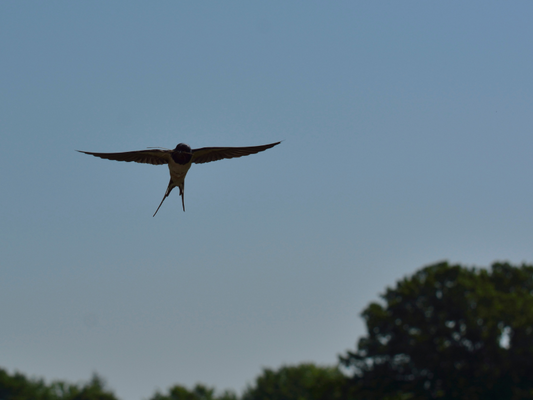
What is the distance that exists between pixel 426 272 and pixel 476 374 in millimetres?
9204

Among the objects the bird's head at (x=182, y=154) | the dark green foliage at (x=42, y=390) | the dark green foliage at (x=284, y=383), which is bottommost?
the bird's head at (x=182, y=154)

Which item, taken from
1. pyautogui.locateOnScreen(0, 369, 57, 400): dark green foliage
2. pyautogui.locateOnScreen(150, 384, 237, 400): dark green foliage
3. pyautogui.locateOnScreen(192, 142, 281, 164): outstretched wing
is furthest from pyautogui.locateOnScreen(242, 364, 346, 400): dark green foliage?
pyautogui.locateOnScreen(192, 142, 281, 164): outstretched wing

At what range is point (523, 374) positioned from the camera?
162 feet

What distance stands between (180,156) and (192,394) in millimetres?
74908

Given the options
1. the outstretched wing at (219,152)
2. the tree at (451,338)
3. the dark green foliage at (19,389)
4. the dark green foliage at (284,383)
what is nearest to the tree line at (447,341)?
the tree at (451,338)

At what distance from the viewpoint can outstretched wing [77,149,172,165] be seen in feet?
56.5

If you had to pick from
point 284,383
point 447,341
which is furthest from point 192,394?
point 447,341

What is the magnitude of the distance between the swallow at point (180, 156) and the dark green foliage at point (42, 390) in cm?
8451

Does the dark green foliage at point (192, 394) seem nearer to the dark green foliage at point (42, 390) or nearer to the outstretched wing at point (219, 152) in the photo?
the dark green foliage at point (42, 390)

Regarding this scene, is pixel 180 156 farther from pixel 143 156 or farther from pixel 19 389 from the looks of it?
pixel 19 389

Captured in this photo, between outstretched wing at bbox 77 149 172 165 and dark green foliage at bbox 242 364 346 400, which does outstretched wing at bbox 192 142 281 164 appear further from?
dark green foliage at bbox 242 364 346 400

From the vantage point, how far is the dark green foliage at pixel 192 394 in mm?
85938

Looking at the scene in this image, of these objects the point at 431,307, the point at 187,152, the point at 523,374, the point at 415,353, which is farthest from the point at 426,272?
the point at 187,152

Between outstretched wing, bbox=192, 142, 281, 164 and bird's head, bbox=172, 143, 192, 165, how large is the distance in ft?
1.76
